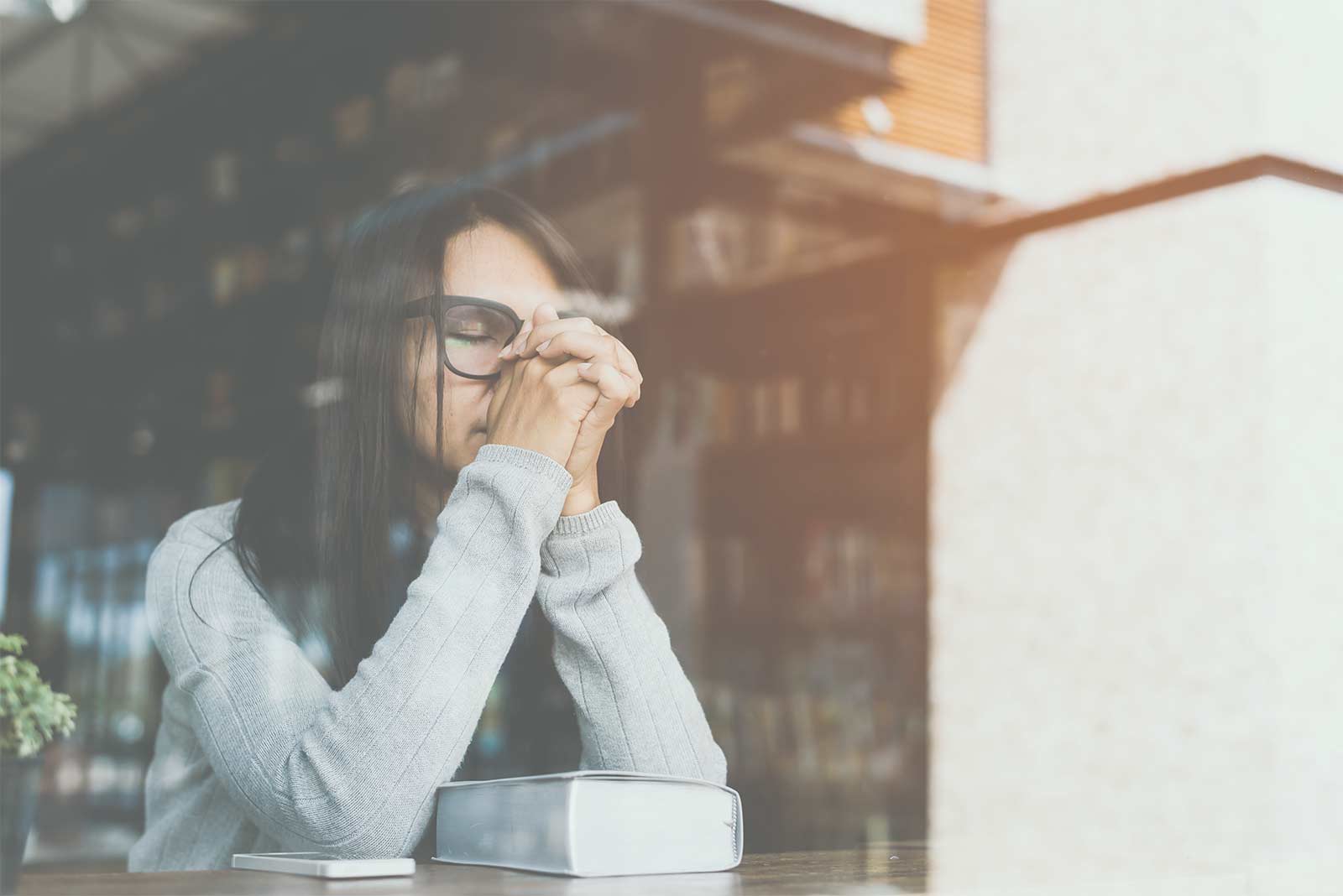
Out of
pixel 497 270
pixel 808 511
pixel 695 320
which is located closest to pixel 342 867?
pixel 497 270

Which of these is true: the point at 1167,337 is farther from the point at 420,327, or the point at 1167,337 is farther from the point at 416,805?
the point at 416,805

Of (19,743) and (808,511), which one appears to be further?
(808,511)

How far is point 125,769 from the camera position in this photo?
5078 mm

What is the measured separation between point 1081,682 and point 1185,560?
0.41m

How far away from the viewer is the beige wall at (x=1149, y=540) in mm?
2145

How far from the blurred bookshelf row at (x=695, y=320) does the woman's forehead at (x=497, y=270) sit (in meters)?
1.33

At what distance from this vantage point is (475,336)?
109cm

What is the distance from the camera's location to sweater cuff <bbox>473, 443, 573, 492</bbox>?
3.01 ft

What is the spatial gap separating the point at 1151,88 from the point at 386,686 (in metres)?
2.30

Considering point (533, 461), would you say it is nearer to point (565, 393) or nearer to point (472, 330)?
point (565, 393)

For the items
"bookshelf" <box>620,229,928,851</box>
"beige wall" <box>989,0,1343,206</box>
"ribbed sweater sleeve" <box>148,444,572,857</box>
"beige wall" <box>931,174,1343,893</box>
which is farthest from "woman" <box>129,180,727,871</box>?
"bookshelf" <box>620,229,928,851</box>

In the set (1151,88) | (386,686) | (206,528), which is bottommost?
(386,686)

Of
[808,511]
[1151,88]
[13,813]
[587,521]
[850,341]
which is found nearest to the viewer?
[13,813]

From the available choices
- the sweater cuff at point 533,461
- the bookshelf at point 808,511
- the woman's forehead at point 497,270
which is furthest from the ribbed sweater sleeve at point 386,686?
the bookshelf at point 808,511
